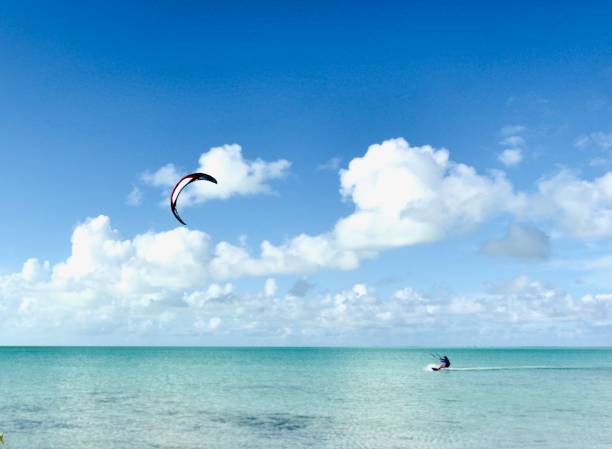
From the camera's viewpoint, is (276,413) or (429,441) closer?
(429,441)

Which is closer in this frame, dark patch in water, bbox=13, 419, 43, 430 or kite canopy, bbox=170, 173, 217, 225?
kite canopy, bbox=170, 173, 217, 225

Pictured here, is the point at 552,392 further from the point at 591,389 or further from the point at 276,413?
the point at 276,413

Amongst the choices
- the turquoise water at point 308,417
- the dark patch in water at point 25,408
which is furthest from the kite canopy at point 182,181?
the dark patch in water at point 25,408

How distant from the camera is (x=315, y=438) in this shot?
91.4 ft

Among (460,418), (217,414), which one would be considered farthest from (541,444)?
(217,414)

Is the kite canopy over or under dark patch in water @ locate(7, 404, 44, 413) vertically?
over

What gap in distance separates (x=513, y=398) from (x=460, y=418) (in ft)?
41.1

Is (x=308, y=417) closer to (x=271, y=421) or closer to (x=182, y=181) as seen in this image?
(x=271, y=421)

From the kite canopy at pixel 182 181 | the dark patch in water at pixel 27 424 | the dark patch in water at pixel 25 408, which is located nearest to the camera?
the kite canopy at pixel 182 181

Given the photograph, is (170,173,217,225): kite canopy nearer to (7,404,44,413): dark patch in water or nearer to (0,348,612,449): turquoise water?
(0,348,612,449): turquoise water

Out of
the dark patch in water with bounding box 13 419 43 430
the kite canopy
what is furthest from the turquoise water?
the kite canopy

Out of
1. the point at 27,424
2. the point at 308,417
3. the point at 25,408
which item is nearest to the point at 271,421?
the point at 308,417

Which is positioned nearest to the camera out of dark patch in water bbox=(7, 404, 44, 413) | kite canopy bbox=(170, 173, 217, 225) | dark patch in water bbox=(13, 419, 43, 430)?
kite canopy bbox=(170, 173, 217, 225)

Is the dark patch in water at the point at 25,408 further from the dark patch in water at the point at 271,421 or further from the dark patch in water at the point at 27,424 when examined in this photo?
the dark patch in water at the point at 271,421
